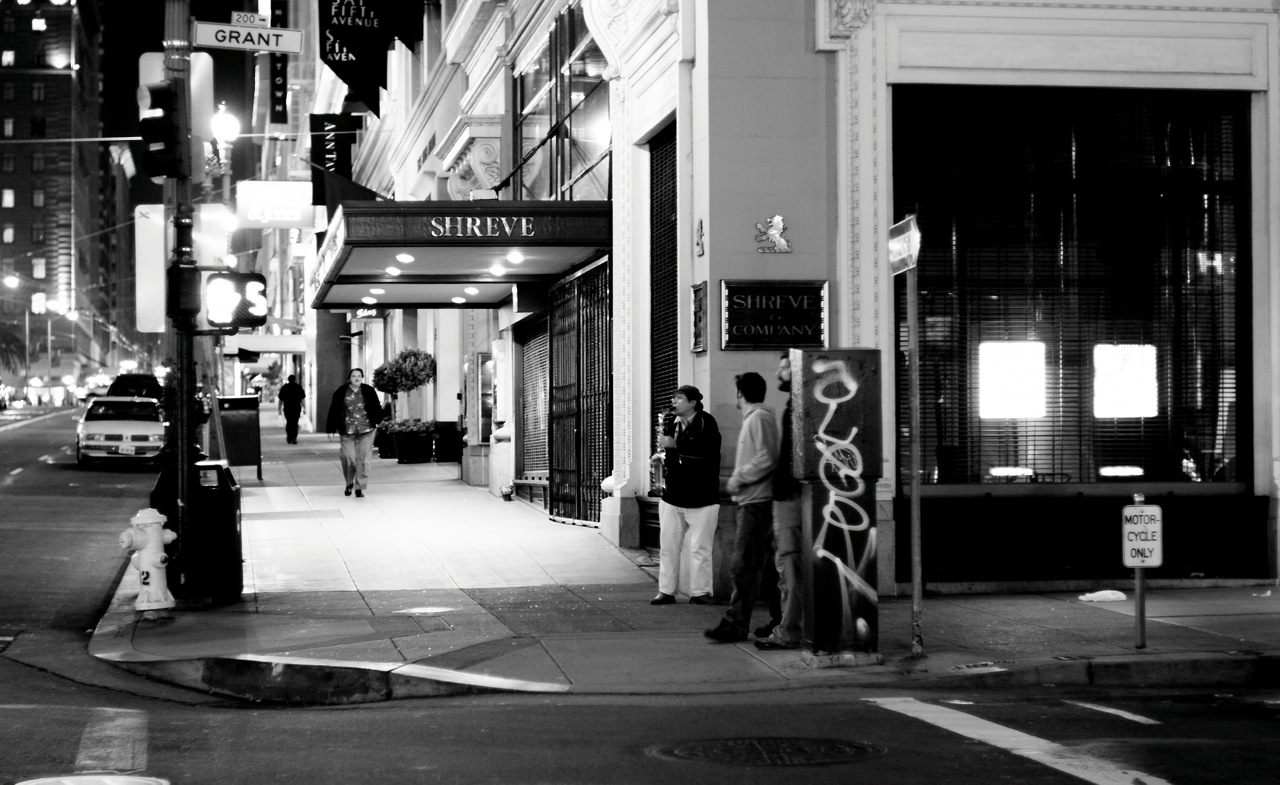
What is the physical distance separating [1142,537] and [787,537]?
2334 mm

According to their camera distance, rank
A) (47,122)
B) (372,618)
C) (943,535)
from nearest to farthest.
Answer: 1. (372,618)
2. (943,535)
3. (47,122)

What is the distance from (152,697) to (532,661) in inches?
91.1

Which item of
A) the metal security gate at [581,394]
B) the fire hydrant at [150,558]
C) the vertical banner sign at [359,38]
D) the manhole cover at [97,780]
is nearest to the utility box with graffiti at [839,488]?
the manhole cover at [97,780]

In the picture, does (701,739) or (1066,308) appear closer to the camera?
(701,739)

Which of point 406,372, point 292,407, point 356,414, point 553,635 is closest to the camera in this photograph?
point 553,635

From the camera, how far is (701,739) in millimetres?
7496

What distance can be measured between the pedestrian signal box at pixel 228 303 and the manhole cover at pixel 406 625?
9.46 ft

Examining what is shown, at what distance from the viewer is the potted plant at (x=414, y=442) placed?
3105cm

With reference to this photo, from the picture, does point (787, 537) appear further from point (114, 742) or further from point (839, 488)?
point (114, 742)

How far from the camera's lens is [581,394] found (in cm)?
1884

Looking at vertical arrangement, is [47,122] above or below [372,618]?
above

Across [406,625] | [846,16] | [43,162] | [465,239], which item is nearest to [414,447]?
[465,239]

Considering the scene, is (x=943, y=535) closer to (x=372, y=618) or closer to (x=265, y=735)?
(x=372, y=618)

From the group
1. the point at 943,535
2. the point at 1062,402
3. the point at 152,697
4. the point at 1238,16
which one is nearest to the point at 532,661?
the point at 152,697
